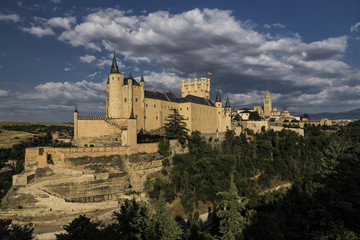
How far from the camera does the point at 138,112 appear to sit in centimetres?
4616

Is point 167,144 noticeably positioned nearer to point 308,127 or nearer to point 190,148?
point 190,148

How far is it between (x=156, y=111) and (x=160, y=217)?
32.9 metres

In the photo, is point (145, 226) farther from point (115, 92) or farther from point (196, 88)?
point (196, 88)

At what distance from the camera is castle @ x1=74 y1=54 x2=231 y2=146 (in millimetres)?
40031

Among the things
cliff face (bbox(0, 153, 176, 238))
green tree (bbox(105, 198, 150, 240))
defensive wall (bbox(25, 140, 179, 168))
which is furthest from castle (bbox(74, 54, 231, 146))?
green tree (bbox(105, 198, 150, 240))

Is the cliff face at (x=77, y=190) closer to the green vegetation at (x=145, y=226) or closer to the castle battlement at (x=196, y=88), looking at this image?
the green vegetation at (x=145, y=226)

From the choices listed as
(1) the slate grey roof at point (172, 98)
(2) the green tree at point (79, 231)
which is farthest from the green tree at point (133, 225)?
(1) the slate grey roof at point (172, 98)

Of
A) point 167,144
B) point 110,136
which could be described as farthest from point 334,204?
point 110,136

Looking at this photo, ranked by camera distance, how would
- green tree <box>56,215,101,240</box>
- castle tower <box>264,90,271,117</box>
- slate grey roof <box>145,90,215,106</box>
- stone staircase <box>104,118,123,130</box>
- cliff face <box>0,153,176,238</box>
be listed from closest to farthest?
green tree <box>56,215,101,240</box>, cliff face <box>0,153,176,238</box>, stone staircase <box>104,118,123,130</box>, slate grey roof <box>145,90,215,106</box>, castle tower <box>264,90,271,117</box>

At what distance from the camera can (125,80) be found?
150ft

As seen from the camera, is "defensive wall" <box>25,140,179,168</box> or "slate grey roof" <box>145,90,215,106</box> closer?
"defensive wall" <box>25,140,179,168</box>

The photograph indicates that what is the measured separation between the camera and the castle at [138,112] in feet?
131

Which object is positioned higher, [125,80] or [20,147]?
[125,80]

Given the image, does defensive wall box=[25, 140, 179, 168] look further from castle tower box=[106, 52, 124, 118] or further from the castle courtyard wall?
castle tower box=[106, 52, 124, 118]
